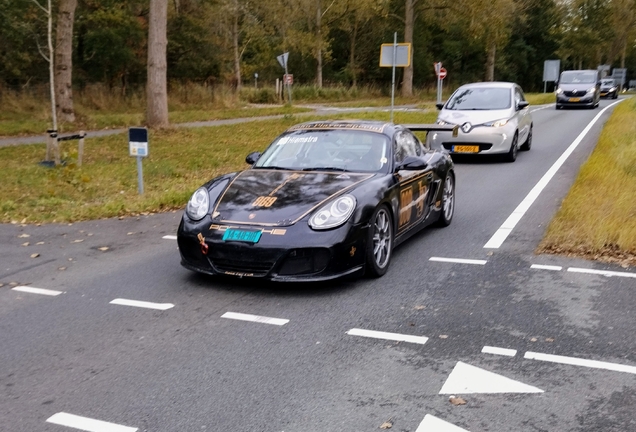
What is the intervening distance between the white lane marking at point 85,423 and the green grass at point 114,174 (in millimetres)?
6126

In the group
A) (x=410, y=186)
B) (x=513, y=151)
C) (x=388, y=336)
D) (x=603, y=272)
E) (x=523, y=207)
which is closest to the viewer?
(x=388, y=336)

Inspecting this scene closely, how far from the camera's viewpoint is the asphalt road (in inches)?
156

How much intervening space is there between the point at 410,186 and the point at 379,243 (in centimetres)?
111

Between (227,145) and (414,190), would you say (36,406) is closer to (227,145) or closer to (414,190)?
(414,190)

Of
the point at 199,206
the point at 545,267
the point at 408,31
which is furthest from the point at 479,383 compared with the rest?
the point at 408,31

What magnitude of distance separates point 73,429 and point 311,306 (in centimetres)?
249

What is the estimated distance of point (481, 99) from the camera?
16172 millimetres

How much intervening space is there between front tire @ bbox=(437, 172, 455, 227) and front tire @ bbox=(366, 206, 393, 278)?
7.06 ft

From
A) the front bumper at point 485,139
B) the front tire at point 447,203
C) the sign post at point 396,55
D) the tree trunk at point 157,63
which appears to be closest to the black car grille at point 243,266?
the front tire at point 447,203

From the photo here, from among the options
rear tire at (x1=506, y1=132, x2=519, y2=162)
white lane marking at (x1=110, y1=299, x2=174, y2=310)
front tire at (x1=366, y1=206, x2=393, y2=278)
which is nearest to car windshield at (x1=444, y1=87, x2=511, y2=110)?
rear tire at (x1=506, y1=132, x2=519, y2=162)

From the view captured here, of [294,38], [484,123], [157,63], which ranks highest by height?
[294,38]

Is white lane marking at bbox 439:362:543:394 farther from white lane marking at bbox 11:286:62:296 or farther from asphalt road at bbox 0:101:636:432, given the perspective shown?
white lane marking at bbox 11:286:62:296

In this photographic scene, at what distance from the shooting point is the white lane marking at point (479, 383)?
4.26m

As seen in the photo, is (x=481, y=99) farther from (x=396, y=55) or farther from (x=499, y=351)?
(x=499, y=351)
